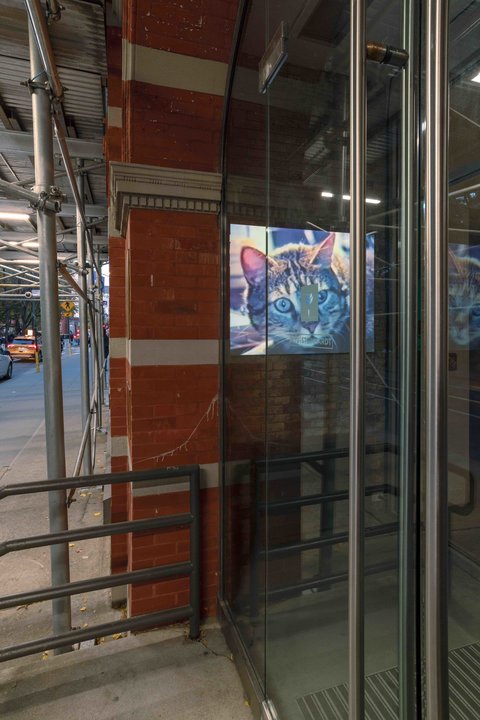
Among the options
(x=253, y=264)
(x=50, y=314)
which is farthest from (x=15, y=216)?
(x=253, y=264)

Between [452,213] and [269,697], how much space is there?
2.15m

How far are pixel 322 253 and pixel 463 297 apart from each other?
51 centimetres

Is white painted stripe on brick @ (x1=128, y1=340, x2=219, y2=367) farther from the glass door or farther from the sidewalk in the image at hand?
the sidewalk

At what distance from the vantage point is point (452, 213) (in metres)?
1.23

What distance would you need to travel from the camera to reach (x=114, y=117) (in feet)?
12.7

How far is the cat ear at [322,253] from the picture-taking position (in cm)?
144

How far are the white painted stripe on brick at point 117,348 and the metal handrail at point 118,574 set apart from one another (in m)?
1.68

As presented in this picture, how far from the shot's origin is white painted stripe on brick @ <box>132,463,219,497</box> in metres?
2.49

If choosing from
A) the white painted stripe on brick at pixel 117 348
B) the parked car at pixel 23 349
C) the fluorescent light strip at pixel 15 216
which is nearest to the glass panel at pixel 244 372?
the white painted stripe on brick at pixel 117 348

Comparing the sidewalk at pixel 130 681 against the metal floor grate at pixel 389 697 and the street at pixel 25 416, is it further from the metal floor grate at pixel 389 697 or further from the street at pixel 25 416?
the street at pixel 25 416

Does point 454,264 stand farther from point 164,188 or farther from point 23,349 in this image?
point 23,349

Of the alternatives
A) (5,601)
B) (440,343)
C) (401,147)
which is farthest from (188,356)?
(440,343)

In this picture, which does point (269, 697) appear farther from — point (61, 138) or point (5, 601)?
point (61, 138)

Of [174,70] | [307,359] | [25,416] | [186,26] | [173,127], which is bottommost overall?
[25,416]
